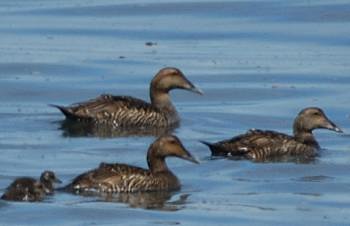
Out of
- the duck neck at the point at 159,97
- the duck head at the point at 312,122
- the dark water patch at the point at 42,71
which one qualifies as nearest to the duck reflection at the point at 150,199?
the duck head at the point at 312,122

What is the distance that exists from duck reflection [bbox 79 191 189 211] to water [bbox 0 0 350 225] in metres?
0.02

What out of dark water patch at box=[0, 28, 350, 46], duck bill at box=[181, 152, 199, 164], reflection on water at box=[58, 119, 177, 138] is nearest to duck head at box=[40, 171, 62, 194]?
duck bill at box=[181, 152, 199, 164]

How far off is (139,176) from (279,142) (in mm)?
2946

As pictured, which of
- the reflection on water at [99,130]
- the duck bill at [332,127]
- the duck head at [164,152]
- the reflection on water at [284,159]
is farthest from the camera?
the reflection on water at [99,130]

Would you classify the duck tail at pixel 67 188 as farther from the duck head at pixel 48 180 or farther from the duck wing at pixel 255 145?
the duck wing at pixel 255 145

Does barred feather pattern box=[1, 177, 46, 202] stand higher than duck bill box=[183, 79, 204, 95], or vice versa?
duck bill box=[183, 79, 204, 95]

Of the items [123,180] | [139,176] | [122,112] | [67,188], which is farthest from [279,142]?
[67,188]

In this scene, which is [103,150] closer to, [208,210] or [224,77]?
[208,210]

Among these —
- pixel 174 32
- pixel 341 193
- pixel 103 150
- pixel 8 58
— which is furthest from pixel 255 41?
pixel 341 193

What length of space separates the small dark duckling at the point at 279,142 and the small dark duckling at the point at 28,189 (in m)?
3.15

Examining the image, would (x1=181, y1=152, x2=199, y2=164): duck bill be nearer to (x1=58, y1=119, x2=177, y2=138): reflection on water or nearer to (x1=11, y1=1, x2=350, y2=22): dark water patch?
(x1=58, y1=119, x2=177, y2=138): reflection on water

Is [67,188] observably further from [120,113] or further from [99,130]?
[120,113]

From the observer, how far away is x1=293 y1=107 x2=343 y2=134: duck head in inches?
881

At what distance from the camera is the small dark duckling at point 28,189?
59.9 feet
